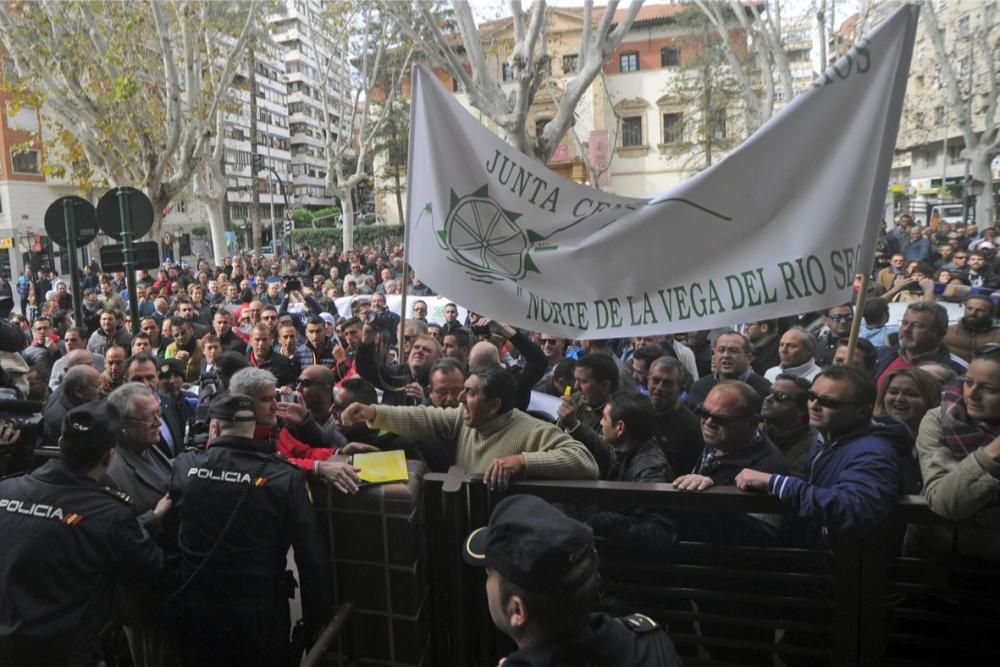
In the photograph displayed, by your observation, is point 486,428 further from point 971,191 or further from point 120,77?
point 971,191

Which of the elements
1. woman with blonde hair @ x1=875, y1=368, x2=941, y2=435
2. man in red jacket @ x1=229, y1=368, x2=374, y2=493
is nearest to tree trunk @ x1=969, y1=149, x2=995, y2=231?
woman with blonde hair @ x1=875, y1=368, x2=941, y2=435

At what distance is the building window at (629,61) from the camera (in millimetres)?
47188

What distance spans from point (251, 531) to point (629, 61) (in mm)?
49063

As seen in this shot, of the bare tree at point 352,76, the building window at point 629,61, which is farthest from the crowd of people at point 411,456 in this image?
the building window at point 629,61

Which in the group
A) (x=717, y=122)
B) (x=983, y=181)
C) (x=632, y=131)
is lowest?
(x=983, y=181)

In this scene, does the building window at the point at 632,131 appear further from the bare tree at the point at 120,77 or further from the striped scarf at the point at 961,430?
the striped scarf at the point at 961,430

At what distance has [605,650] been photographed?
1.69 meters

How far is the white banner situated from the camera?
130 inches

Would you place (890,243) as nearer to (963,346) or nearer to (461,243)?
(963,346)

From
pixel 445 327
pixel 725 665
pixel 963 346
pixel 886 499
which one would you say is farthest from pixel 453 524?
pixel 445 327

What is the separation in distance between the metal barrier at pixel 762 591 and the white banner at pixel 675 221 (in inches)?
46.2

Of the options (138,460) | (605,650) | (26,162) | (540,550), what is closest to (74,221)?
A: (138,460)

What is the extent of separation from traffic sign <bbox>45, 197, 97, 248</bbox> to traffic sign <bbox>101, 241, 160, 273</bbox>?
47 centimetres

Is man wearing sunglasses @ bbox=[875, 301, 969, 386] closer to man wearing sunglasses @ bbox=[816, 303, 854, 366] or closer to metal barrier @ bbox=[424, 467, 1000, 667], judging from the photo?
man wearing sunglasses @ bbox=[816, 303, 854, 366]
